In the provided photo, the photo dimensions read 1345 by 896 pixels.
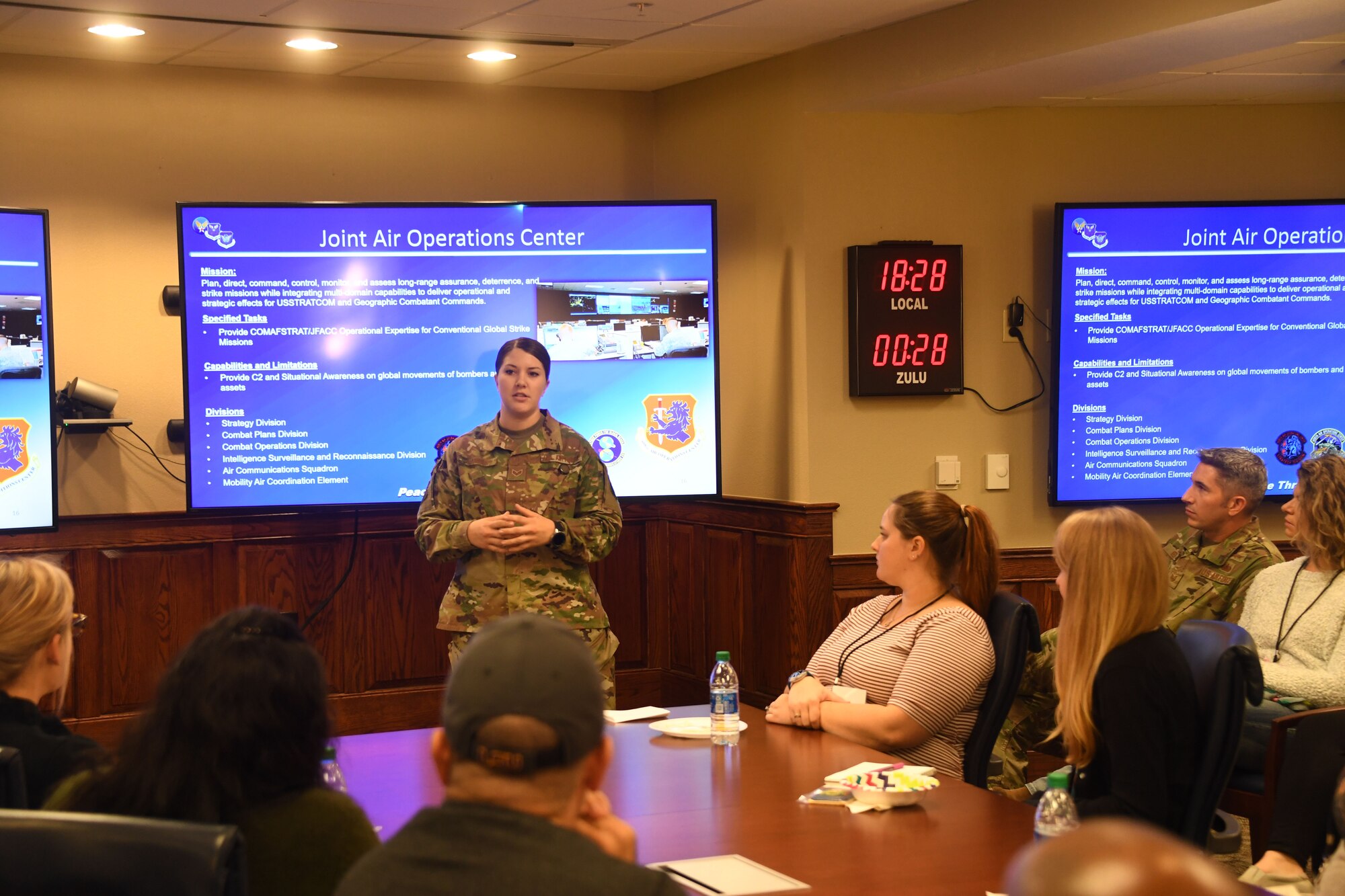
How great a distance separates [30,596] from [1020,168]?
13.6 feet

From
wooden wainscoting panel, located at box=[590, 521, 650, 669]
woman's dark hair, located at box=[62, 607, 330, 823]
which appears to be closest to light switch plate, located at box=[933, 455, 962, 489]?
wooden wainscoting panel, located at box=[590, 521, 650, 669]

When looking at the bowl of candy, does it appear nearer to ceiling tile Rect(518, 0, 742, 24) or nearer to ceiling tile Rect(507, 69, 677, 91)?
ceiling tile Rect(518, 0, 742, 24)

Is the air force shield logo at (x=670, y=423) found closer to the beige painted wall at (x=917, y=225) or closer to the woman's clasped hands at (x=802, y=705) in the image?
the beige painted wall at (x=917, y=225)

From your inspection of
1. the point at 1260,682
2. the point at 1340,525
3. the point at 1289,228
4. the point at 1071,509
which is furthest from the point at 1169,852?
the point at 1289,228

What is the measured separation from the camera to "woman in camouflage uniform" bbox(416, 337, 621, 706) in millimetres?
4363

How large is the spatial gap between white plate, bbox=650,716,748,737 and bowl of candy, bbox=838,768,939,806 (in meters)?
0.56

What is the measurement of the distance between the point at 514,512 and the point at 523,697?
317 cm

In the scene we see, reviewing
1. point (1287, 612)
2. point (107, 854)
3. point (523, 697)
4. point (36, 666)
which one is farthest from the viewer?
point (1287, 612)

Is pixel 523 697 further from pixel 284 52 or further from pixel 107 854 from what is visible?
pixel 284 52

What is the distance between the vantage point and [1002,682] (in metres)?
2.97

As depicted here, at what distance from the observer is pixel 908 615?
10.4 ft

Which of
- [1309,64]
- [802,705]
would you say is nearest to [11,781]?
[802,705]

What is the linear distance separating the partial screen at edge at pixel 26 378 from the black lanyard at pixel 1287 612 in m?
4.01

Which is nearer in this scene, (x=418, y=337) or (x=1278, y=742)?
(x=1278, y=742)
